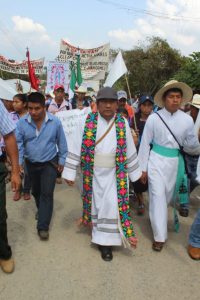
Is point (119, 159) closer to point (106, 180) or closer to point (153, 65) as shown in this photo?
point (106, 180)

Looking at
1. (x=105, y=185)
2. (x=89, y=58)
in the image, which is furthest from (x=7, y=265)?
(x=89, y=58)

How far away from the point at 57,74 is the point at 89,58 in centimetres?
164

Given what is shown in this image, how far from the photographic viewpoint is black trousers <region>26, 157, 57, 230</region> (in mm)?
4141

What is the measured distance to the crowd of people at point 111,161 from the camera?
3.76m

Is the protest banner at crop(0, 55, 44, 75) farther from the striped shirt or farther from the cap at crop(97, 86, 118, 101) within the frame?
the striped shirt

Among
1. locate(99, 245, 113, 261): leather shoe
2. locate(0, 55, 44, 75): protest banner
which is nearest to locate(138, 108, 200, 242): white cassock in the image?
locate(99, 245, 113, 261): leather shoe

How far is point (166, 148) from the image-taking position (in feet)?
13.5

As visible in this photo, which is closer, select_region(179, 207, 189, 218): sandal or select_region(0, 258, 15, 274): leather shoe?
select_region(0, 258, 15, 274): leather shoe

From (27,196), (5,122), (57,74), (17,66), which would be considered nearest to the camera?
(5,122)

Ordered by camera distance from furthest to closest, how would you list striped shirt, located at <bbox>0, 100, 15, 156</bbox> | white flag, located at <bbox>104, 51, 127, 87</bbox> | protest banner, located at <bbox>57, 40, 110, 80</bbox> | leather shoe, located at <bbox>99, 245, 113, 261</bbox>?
protest banner, located at <bbox>57, 40, 110, 80</bbox> → white flag, located at <bbox>104, 51, 127, 87</bbox> → leather shoe, located at <bbox>99, 245, 113, 261</bbox> → striped shirt, located at <bbox>0, 100, 15, 156</bbox>

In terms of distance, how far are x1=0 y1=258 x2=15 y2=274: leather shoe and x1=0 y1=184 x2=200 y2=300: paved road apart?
0.05m

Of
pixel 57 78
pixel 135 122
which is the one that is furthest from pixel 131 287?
pixel 57 78

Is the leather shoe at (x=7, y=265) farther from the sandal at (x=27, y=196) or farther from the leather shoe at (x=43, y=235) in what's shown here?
the sandal at (x=27, y=196)

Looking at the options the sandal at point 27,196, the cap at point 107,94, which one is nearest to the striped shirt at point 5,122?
the cap at point 107,94
